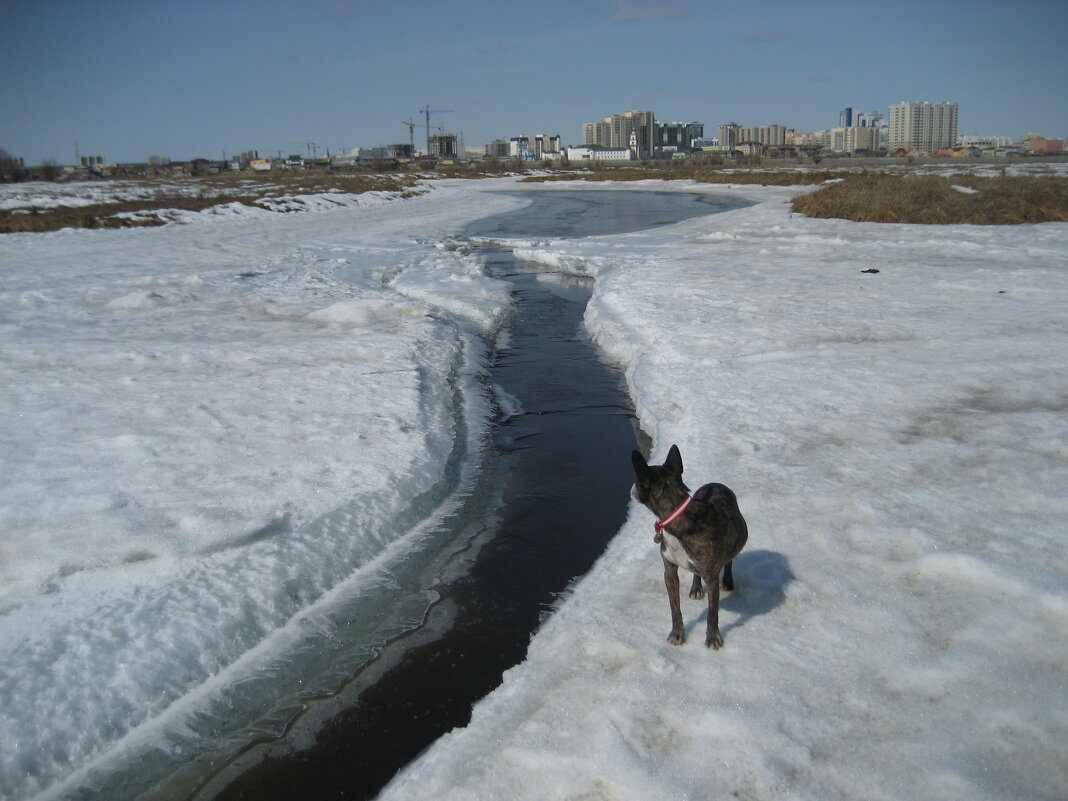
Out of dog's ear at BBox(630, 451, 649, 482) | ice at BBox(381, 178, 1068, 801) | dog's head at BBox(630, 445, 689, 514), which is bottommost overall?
ice at BBox(381, 178, 1068, 801)

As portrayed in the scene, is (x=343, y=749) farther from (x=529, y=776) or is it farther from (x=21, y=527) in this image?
(x=21, y=527)

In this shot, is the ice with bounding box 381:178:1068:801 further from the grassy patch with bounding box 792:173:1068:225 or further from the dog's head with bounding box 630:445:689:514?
the grassy patch with bounding box 792:173:1068:225

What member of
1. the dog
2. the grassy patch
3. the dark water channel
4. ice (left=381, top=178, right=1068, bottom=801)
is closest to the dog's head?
the dog

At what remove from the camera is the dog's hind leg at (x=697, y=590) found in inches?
149

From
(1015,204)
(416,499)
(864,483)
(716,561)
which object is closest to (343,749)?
(716,561)

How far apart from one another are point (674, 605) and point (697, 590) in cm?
51

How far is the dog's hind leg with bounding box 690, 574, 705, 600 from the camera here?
3.79 meters

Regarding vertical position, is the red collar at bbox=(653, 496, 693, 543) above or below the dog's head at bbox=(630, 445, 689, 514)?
below

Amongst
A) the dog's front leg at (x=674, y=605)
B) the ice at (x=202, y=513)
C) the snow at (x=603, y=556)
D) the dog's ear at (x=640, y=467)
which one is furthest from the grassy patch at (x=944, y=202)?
the dog's ear at (x=640, y=467)

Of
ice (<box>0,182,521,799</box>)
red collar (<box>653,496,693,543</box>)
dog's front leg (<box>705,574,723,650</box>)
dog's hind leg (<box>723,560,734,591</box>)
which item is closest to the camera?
red collar (<box>653,496,693,543</box>)

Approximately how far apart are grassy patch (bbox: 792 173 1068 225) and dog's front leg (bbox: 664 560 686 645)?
2181 cm

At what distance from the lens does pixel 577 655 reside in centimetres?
353

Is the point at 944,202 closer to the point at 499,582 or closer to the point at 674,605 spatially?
the point at 499,582

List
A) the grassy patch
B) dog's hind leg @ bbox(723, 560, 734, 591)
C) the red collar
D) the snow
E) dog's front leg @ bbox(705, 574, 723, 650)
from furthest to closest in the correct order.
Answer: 1. the grassy patch
2. dog's hind leg @ bbox(723, 560, 734, 591)
3. dog's front leg @ bbox(705, 574, 723, 650)
4. the red collar
5. the snow
